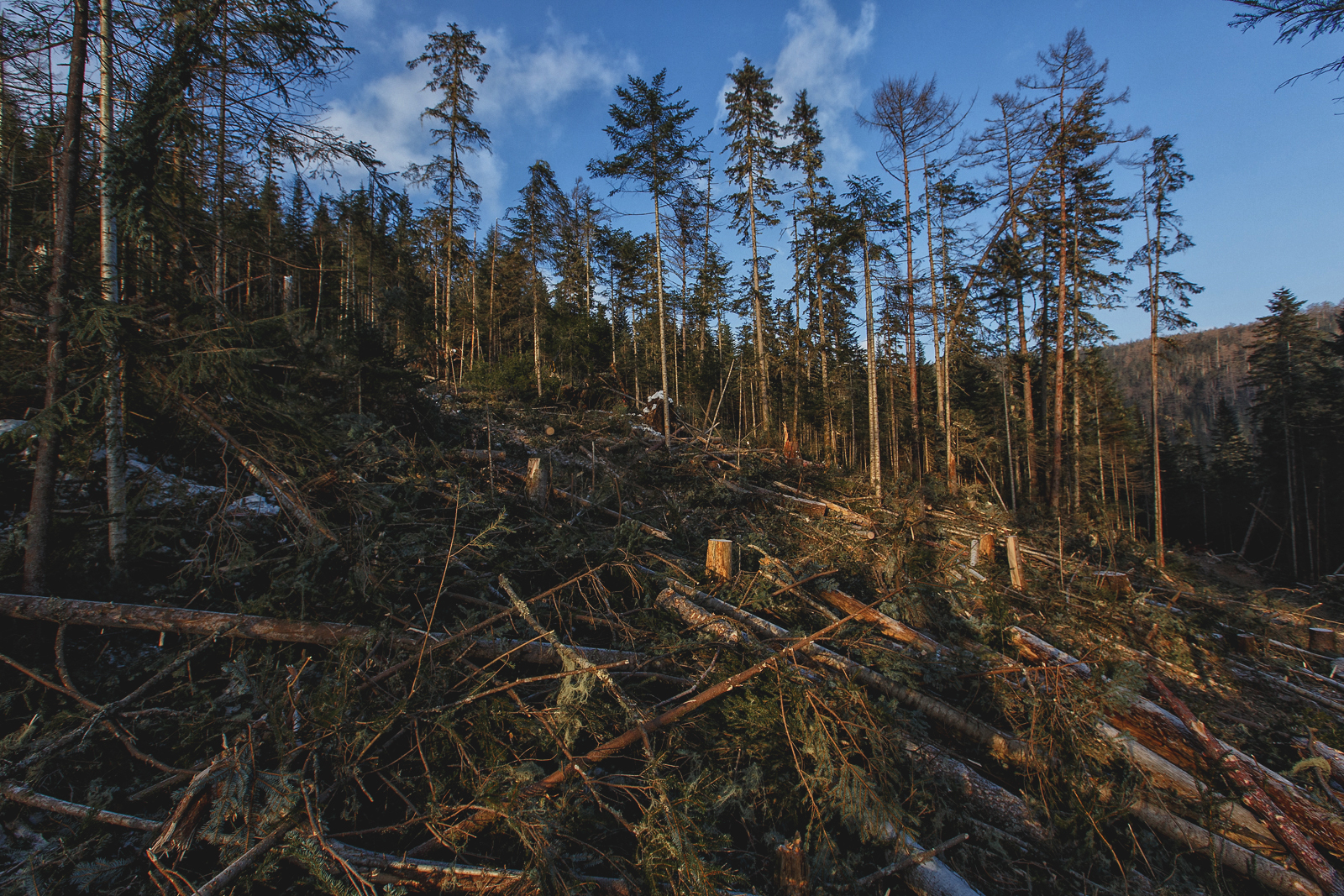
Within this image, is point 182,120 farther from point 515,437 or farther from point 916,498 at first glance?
point 916,498

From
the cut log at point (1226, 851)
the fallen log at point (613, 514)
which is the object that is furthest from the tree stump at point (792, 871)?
the fallen log at point (613, 514)

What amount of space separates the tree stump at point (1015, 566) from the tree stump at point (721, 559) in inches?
193

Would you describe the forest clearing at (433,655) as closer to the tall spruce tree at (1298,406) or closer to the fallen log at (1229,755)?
the fallen log at (1229,755)

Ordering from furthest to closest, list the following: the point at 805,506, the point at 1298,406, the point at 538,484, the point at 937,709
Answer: the point at 1298,406, the point at 805,506, the point at 538,484, the point at 937,709

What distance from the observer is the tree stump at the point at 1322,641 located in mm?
6301

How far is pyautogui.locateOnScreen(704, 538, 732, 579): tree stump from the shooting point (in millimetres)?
4719

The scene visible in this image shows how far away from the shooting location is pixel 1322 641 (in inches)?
249

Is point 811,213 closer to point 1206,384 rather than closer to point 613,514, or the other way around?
point 613,514

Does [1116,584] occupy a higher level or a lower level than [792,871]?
lower

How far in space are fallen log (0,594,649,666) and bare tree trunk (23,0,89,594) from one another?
1.05ft

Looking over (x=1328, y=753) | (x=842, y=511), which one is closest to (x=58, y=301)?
(x=842, y=511)

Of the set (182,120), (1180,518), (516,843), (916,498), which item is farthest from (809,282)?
(1180,518)

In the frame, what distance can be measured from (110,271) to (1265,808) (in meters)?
8.66

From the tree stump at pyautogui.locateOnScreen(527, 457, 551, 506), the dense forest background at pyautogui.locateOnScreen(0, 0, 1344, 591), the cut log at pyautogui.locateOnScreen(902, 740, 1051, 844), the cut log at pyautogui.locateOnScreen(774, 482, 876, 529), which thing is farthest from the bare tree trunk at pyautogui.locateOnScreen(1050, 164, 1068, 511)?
the tree stump at pyautogui.locateOnScreen(527, 457, 551, 506)
